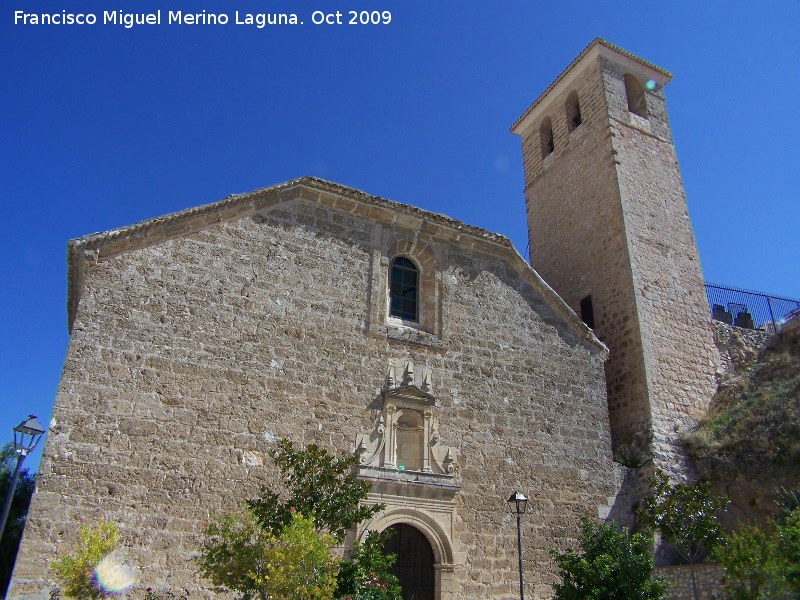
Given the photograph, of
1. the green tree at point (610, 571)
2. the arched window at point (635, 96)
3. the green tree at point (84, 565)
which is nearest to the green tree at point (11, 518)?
the green tree at point (84, 565)

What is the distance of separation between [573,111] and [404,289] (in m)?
8.80

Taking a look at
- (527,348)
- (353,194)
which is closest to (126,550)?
(353,194)

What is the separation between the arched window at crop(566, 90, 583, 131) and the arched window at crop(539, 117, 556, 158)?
0.81 metres

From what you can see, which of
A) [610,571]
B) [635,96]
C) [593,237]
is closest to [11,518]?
[610,571]

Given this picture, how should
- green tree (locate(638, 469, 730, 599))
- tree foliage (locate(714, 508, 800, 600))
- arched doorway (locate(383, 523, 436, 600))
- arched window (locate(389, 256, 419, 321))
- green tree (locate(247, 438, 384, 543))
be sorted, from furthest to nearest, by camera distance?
1. arched window (locate(389, 256, 419, 321))
2. green tree (locate(638, 469, 730, 599))
3. arched doorway (locate(383, 523, 436, 600))
4. green tree (locate(247, 438, 384, 543))
5. tree foliage (locate(714, 508, 800, 600))

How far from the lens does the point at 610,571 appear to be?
921 cm

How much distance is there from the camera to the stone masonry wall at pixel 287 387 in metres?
8.52

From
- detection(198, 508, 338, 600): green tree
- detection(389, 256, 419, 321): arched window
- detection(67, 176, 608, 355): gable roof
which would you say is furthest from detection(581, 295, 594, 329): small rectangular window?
detection(198, 508, 338, 600): green tree

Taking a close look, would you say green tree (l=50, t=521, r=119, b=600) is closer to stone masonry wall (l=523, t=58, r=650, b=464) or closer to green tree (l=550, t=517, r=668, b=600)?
green tree (l=550, t=517, r=668, b=600)

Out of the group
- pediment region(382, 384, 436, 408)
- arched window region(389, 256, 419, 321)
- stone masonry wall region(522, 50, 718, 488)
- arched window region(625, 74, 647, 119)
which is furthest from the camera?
arched window region(625, 74, 647, 119)

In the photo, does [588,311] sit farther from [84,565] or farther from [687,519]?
[84,565]

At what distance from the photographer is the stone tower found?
518 inches

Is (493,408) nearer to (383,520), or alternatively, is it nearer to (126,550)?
(383,520)

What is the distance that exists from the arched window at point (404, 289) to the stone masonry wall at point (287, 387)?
0.29 m
